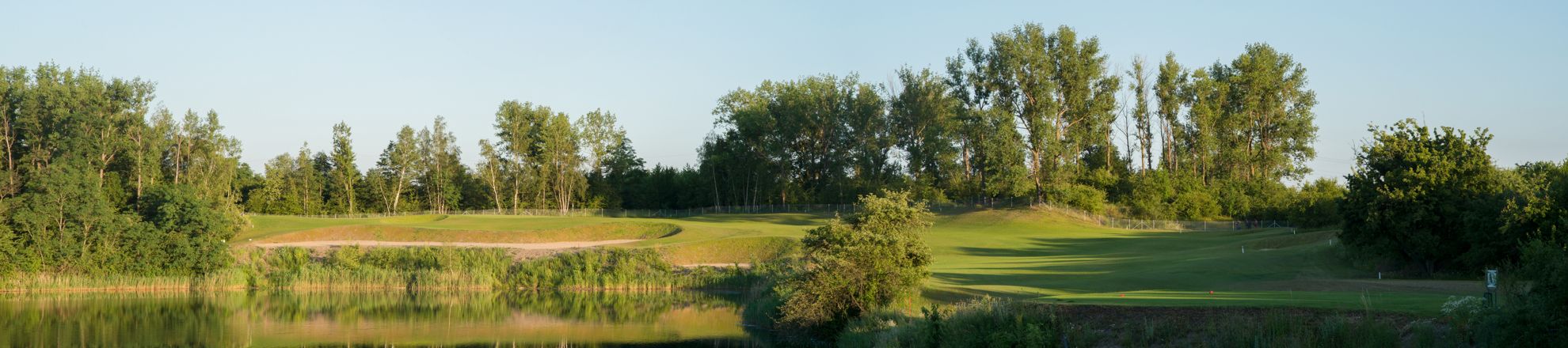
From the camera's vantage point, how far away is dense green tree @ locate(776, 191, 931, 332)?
1101 inches

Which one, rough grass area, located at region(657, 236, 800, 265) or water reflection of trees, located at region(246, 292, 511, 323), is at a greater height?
rough grass area, located at region(657, 236, 800, 265)

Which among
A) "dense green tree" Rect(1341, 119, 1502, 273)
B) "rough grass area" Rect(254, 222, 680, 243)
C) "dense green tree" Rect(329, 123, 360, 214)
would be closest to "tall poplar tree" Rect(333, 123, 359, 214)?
"dense green tree" Rect(329, 123, 360, 214)

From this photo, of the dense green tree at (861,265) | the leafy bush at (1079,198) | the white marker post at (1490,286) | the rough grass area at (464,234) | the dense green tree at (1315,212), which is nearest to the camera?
the white marker post at (1490,286)

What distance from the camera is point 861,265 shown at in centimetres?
2811

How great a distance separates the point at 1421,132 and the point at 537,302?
1227 inches

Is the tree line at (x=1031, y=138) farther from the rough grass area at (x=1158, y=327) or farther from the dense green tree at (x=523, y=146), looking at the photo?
the rough grass area at (x=1158, y=327)

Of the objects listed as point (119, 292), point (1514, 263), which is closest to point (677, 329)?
point (1514, 263)

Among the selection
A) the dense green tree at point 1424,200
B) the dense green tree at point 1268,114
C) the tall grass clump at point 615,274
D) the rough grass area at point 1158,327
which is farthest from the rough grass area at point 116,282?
the dense green tree at point 1268,114

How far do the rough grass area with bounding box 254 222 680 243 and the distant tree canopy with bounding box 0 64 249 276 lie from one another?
3.97 metres

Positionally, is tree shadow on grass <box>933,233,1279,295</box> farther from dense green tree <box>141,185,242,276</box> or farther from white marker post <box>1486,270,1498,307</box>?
dense green tree <box>141,185,242,276</box>

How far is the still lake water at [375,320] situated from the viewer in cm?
3102

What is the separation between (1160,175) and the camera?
8281 centimetres

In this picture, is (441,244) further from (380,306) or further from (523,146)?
(523,146)

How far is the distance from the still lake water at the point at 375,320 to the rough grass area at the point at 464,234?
843 centimetres
